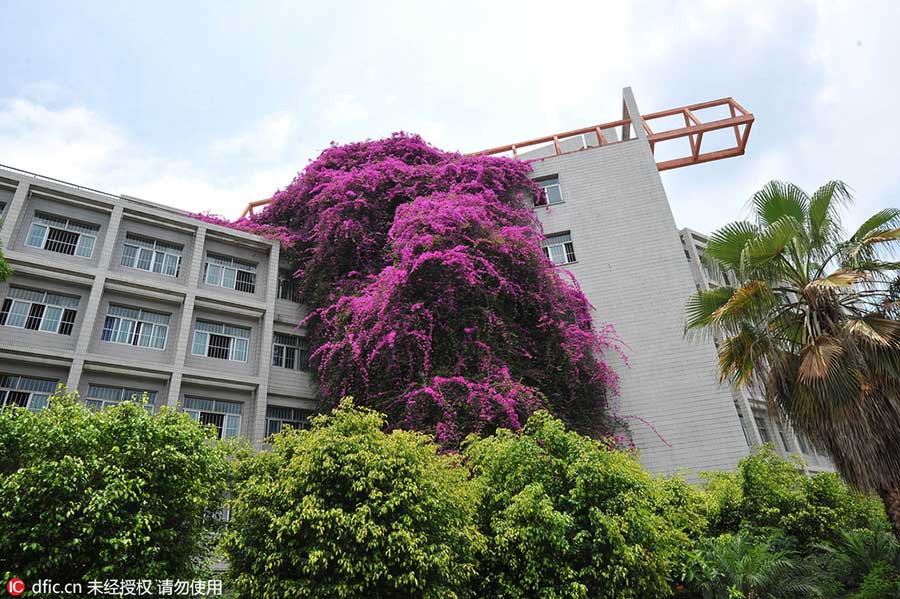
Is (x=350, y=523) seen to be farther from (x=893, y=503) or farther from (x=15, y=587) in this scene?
(x=893, y=503)

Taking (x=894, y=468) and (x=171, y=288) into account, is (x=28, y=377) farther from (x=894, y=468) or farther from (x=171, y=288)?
(x=894, y=468)

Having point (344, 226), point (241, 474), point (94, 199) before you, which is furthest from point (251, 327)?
point (241, 474)

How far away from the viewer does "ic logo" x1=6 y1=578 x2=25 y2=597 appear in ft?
21.5

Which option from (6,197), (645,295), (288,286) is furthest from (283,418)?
(645,295)

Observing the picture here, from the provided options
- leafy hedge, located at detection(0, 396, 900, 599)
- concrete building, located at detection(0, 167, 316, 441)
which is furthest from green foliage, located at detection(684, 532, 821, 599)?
concrete building, located at detection(0, 167, 316, 441)

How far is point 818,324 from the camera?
896cm

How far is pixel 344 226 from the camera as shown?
17859 millimetres

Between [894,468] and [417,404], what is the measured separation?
30.3ft

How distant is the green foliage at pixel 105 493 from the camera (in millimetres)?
6941

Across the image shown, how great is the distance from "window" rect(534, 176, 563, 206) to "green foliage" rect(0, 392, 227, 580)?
14740 mm

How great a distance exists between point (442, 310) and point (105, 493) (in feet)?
31.2

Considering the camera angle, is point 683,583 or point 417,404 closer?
point 683,583

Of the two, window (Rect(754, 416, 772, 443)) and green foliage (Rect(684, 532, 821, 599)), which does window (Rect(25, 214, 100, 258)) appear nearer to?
green foliage (Rect(684, 532, 821, 599))

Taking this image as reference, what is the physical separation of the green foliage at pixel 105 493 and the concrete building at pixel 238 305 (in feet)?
22.6
